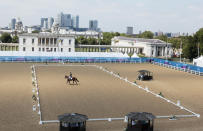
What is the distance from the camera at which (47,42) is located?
9431 centimetres

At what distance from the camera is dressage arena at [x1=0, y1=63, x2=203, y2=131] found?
734 inches

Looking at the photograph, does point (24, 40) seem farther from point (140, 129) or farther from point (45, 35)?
point (140, 129)

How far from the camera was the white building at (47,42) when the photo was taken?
9075 centimetres

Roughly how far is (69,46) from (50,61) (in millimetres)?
33751

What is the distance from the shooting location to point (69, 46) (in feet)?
304

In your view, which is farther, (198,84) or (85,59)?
(85,59)

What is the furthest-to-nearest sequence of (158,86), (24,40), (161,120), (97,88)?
(24,40) < (158,86) < (97,88) < (161,120)

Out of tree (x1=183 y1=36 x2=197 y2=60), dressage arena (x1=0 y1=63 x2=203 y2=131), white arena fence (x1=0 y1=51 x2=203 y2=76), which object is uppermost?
tree (x1=183 y1=36 x2=197 y2=60)

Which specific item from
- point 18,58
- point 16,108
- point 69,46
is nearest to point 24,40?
point 69,46

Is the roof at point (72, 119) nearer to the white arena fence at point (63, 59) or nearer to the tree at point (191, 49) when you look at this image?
the white arena fence at point (63, 59)

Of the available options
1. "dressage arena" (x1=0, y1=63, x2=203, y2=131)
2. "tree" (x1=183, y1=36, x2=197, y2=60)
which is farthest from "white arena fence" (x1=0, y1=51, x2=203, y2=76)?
"dressage arena" (x1=0, y1=63, x2=203, y2=131)

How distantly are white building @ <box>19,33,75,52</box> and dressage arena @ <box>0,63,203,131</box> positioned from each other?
55661mm

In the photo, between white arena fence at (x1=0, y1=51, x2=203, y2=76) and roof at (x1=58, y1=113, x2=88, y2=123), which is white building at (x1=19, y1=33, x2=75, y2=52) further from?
roof at (x1=58, y1=113, x2=88, y2=123)

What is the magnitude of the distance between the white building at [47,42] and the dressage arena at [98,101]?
183 ft
